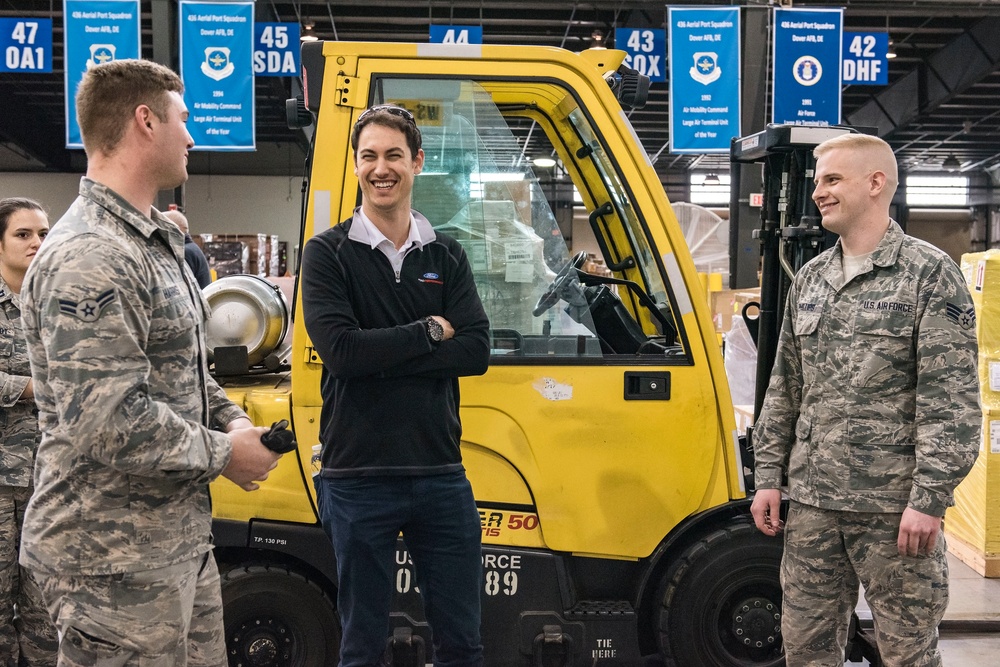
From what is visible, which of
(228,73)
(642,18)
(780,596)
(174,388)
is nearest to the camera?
(174,388)

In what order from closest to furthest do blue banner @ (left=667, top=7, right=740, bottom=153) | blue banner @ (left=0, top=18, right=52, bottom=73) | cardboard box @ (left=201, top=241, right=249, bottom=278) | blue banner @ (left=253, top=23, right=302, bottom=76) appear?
blue banner @ (left=667, top=7, right=740, bottom=153) → blue banner @ (left=0, top=18, right=52, bottom=73) → blue banner @ (left=253, top=23, right=302, bottom=76) → cardboard box @ (left=201, top=241, right=249, bottom=278)

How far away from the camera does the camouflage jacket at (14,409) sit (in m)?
2.89

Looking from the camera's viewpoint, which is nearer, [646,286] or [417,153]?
[417,153]

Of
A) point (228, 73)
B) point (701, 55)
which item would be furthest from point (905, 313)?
point (228, 73)

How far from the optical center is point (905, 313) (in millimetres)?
2275

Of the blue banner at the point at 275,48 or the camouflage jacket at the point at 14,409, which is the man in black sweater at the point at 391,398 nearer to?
the camouflage jacket at the point at 14,409

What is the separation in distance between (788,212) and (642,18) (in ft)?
28.6

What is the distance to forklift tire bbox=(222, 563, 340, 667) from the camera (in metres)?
2.91

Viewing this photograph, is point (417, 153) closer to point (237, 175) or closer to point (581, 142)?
point (581, 142)

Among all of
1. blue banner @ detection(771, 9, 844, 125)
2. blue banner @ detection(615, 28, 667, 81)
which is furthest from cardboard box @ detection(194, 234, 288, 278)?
blue banner @ detection(771, 9, 844, 125)

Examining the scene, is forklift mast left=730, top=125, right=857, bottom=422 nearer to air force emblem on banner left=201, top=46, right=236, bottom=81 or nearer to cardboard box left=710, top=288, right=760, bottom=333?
cardboard box left=710, top=288, right=760, bottom=333

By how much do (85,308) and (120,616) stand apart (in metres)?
0.63

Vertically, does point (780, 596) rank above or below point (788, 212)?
below

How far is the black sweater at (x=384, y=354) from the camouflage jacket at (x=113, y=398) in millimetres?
432
